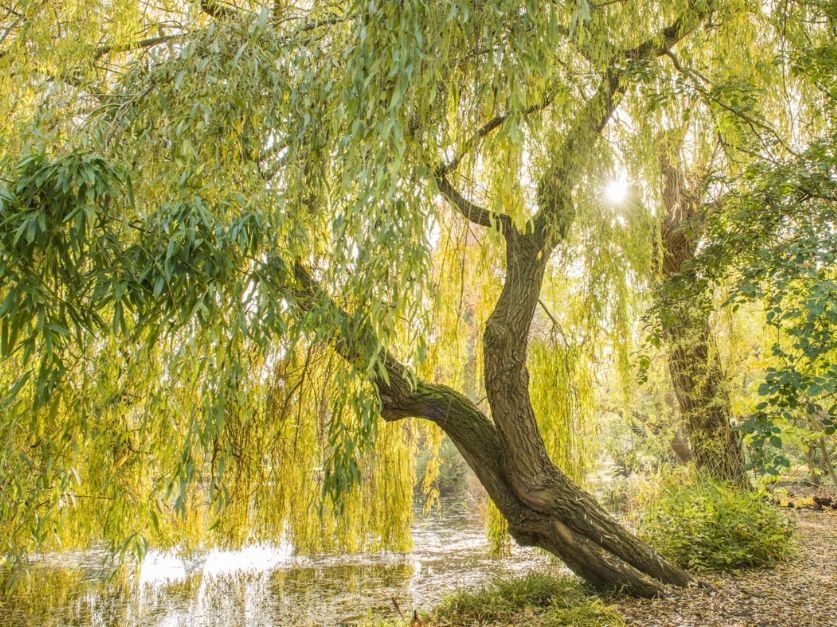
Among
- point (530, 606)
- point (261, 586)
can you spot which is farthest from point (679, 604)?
point (261, 586)

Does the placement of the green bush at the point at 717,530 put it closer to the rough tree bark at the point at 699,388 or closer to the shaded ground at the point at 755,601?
the shaded ground at the point at 755,601

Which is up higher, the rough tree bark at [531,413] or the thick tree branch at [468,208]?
the thick tree branch at [468,208]

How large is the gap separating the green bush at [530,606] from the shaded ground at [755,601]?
0.20 m

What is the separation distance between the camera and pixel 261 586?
5.32 meters

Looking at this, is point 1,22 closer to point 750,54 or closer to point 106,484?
point 106,484

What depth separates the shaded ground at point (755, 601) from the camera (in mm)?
3307

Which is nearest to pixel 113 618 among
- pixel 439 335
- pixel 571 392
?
pixel 439 335

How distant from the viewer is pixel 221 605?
189 inches

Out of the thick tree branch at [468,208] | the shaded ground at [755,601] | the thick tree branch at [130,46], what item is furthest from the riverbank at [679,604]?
the thick tree branch at [130,46]

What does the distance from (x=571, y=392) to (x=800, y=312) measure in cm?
243

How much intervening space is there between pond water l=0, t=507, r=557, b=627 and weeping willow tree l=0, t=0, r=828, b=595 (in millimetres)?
781

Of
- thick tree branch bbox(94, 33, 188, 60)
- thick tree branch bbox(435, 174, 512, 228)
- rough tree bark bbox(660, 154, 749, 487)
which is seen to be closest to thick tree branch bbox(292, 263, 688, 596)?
thick tree branch bbox(435, 174, 512, 228)

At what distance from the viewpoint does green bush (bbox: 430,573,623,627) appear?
3.37 meters

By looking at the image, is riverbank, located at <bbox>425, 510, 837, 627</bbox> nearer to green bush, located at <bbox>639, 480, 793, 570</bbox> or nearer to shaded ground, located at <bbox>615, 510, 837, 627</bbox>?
shaded ground, located at <bbox>615, 510, 837, 627</bbox>
